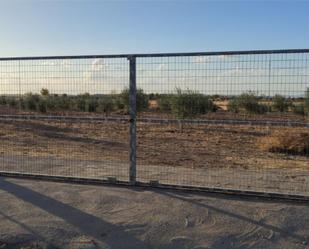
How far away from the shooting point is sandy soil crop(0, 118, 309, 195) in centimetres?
927

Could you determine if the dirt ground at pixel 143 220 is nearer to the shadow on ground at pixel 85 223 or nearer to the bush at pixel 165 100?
the shadow on ground at pixel 85 223

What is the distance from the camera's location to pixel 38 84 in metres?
8.51

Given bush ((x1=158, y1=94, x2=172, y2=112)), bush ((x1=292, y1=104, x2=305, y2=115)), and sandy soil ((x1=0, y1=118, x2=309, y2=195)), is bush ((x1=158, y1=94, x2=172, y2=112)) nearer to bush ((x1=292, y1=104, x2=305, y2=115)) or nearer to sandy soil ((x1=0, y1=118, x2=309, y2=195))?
sandy soil ((x1=0, y1=118, x2=309, y2=195))

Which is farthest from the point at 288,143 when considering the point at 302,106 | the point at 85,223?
the point at 85,223

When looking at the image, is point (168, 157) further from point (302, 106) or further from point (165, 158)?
point (302, 106)

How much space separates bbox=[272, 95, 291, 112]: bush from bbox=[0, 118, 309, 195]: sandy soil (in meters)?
1.49

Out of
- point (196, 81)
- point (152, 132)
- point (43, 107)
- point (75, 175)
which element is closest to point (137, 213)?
point (196, 81)

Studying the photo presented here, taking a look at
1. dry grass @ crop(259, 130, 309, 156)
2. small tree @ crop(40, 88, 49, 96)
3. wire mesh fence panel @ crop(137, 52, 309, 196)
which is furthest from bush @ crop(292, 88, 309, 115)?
dry grass @ crop(259, 130, 309, 156)

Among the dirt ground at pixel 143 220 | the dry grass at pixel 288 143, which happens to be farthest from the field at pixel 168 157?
the dirt ground at pixel 143 220

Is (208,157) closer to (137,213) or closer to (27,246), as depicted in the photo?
(137,213)

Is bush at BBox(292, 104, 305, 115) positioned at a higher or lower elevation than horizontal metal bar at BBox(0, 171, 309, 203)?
higher

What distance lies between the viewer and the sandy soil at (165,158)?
927cm

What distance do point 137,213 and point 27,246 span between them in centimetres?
172

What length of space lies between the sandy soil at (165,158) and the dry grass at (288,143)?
29 centimetres
